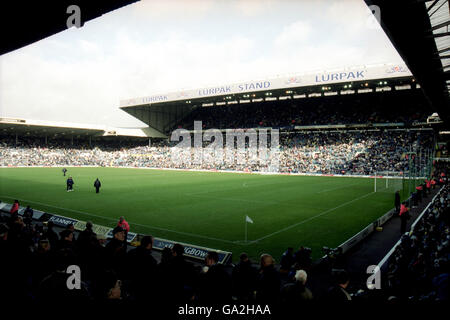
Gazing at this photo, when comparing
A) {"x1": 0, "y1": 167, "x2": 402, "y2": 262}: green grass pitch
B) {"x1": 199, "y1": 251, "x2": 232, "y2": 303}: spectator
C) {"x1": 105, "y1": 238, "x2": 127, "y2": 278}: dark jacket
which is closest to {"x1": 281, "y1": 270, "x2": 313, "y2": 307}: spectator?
{"x1": 199, "y1": 251, "x2": 232, "y2": 303}: spectator

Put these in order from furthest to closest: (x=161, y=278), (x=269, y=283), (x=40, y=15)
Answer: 1. (x=269, y=283)
2. (x=161, y=278)
3. (x=40, y=15)

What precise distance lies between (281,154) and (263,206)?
40102mm

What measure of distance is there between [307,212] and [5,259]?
16376 mm

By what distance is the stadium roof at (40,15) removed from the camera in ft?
10.9

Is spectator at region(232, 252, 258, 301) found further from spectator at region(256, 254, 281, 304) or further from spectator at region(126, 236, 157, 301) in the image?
spectator at region(126, 236, 157, 301)

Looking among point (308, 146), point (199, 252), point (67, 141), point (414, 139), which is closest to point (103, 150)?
point (67, 141)

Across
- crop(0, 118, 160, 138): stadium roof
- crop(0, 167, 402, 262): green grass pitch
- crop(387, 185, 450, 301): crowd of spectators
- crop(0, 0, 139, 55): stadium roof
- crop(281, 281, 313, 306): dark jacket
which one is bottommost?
crop(0, 167, 402, 262): green grass pitch

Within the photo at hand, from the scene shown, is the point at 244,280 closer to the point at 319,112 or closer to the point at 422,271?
the point at 422,271

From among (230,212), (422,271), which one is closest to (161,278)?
(422,271)

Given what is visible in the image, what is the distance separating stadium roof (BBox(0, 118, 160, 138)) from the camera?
61284 millimetres

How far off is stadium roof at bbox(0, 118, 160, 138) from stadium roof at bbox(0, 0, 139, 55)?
6593 cm

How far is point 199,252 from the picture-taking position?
10672 mm

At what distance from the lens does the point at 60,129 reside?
225ft

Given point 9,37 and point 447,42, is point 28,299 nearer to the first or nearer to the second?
point 9,37
